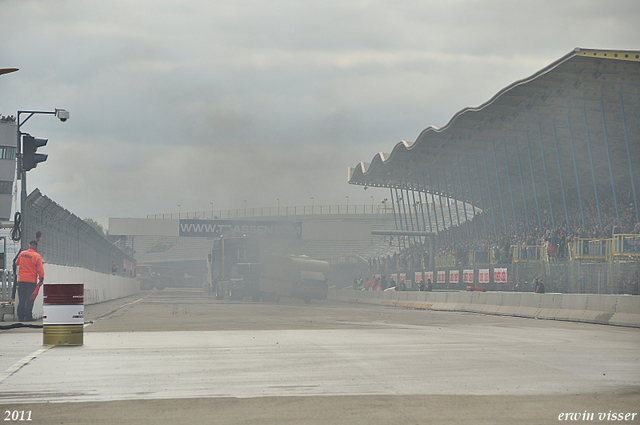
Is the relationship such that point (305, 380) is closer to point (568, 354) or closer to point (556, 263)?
point (568, 354)

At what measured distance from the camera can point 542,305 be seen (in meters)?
25.4

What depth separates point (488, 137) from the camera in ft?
172

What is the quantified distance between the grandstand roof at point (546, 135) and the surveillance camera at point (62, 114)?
68.7ft

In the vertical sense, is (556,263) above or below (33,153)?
below

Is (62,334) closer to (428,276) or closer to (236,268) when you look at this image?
(428,276)

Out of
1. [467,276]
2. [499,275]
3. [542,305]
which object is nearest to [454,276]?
[467,276]

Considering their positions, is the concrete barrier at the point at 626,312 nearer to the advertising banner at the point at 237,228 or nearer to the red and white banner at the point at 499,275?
the red and white banner at the point at 499,275

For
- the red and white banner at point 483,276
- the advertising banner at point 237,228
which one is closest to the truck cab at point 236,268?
→ the red and white banner at point 483,276

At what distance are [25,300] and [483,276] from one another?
2244 cm

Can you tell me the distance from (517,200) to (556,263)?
3346 cm

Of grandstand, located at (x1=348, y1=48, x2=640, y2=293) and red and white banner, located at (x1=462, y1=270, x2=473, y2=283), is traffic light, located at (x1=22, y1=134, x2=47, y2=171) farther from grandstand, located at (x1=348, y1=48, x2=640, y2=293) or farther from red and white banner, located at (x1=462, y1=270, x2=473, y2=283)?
red and white banner, located at (x1=462, y1=270, x2=473, y2=283)

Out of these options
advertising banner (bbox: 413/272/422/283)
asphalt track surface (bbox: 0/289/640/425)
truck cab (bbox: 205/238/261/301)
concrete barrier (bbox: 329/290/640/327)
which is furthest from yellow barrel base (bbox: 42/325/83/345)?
advertising banner (bbox: 413/272/422/283)

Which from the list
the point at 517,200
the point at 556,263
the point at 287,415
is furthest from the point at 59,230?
the point at 517,200

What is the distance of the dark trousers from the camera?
17359 millimetres
